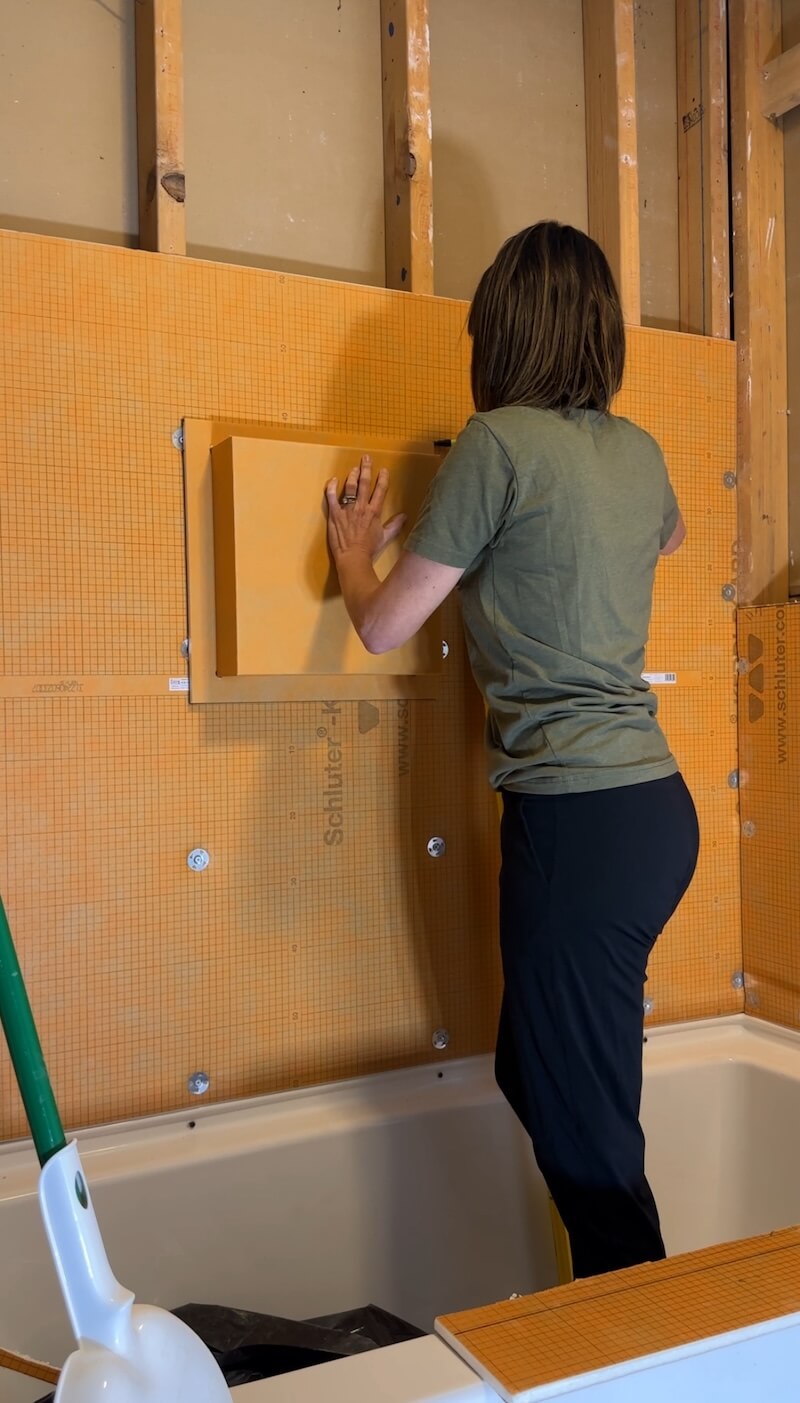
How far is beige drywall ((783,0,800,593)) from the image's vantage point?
1.92 metres

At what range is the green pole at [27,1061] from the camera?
64cm

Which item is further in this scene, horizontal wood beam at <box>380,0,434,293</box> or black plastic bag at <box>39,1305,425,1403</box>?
horizontal wood beam at <box>380,0,434,293</box>

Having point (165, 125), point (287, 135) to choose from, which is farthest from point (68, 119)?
point (287, 135)

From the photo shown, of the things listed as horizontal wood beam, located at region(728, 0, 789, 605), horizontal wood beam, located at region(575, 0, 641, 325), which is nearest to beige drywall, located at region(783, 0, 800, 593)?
horizontal wood beam, located at region(728, 0, 789, 605)

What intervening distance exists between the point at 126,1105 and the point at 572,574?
91 cm

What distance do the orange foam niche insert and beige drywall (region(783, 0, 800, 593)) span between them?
76cm

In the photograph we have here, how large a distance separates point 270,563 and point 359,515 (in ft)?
0.45

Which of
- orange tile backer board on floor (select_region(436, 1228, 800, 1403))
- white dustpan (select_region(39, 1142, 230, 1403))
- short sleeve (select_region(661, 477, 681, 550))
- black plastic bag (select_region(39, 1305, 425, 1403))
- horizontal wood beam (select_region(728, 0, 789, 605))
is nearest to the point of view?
white dustpan (select_region(39, 1142, 230, 1403))

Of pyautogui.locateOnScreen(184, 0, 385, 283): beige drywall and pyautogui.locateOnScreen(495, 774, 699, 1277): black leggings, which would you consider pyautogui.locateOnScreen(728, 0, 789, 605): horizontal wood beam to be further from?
pyautogui.locateOnScreen(495, 774, 699, 1277): black leggings

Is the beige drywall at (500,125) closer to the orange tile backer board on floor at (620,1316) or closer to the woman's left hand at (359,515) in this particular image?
the woman's left hand at (359,515)

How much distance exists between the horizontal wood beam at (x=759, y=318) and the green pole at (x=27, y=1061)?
159 centimetres

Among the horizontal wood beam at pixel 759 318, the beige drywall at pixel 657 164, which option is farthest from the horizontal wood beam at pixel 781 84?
the beige drywall at pixel 657 164

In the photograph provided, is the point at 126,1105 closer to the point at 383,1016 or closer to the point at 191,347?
the point at 383,1016

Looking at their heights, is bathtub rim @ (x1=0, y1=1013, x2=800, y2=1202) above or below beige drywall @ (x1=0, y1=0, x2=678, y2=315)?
below
